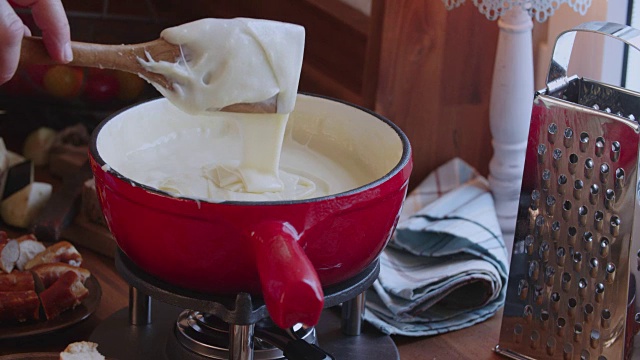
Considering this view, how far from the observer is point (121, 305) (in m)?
1.37

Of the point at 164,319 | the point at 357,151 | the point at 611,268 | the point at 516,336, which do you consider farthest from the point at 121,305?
the point at 611,268

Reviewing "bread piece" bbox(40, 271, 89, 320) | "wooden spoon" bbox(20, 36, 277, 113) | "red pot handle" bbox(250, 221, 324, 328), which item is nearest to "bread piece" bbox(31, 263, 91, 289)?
"bread piece" bbox(40, 271, 89, 320)

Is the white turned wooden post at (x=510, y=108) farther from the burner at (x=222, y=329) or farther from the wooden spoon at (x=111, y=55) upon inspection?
the wooden spoon at (x=111, y=55)

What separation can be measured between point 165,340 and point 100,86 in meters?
0.71

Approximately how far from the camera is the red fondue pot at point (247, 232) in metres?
0.95

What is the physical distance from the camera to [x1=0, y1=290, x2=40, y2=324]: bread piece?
4.04 ft

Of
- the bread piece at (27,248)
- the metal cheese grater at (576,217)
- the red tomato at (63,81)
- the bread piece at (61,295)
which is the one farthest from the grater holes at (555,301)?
the red tomato at (63,81)

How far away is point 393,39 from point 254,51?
52cm

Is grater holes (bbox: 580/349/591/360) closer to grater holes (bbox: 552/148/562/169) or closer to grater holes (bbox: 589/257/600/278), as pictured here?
grater holes (bbox: 589/257/600/278)

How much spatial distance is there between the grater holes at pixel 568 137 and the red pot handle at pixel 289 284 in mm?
420

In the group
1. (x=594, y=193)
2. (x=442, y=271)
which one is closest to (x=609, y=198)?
(x=594, y=193)

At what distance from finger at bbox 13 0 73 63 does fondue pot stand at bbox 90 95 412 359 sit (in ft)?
0.39

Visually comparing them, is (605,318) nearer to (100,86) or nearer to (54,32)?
(54,32)

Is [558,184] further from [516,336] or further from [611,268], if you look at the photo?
[516,336]
